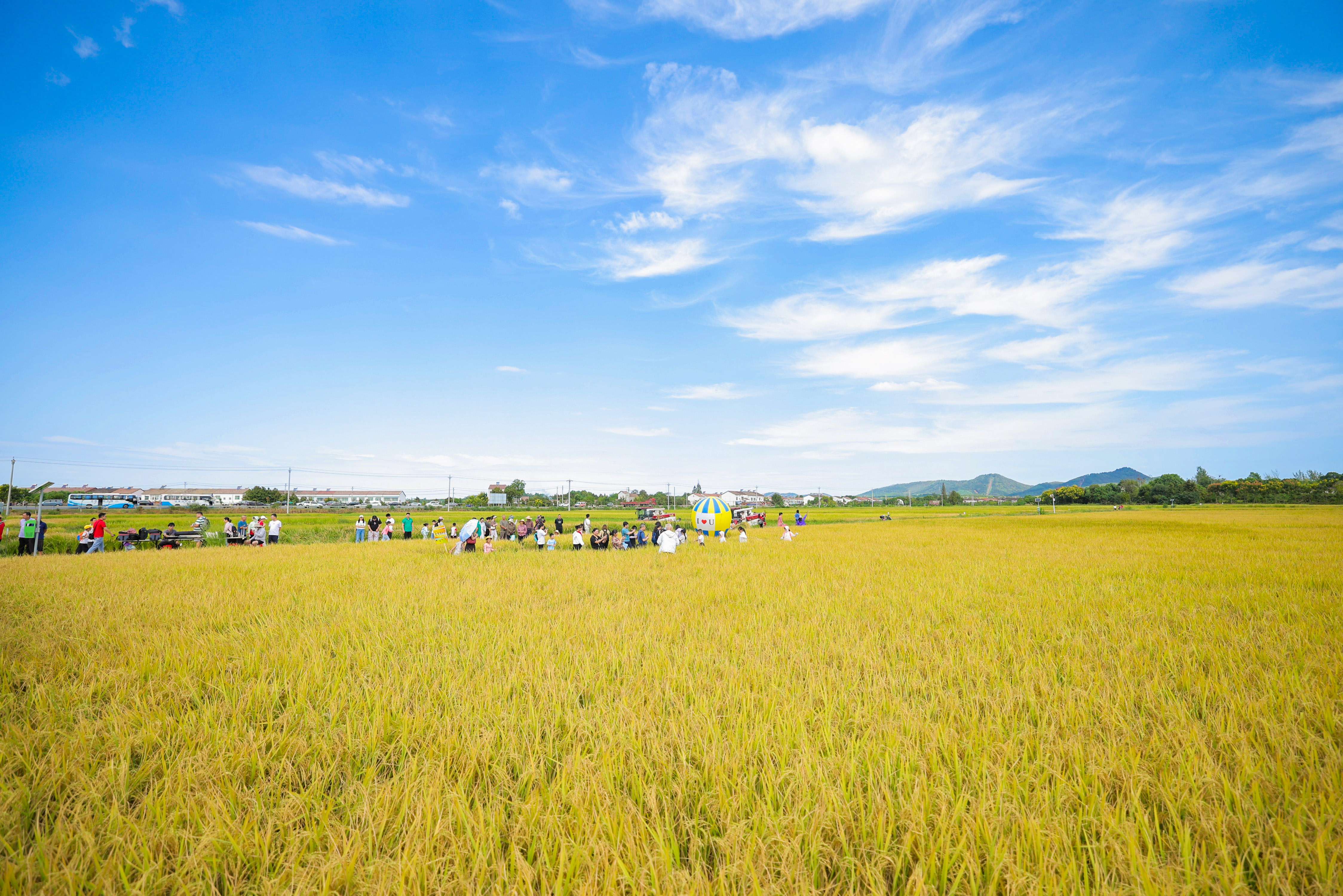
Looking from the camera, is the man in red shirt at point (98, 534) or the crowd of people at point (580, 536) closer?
the crowd of people at point (580, 536)

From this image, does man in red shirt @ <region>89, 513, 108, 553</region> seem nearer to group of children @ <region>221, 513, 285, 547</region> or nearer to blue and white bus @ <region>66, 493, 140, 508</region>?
group of children @ <region>221, 513, 285, 547</region>

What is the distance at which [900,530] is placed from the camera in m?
36.0

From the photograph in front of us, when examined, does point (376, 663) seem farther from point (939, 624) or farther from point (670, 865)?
point (939, 624)

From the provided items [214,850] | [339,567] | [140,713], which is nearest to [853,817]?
[214,850]

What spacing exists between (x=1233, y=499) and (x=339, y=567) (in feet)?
453

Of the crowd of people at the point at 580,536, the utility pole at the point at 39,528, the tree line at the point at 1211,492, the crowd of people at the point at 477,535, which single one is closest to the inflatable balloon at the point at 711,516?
the crowd of people at the point at 580,536

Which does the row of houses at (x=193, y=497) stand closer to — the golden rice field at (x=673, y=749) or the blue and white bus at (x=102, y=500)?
the blue and white bus at (x=102, y=500)

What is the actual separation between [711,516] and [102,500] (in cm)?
12156

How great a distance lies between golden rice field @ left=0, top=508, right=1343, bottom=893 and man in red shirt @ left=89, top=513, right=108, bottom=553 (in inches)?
577

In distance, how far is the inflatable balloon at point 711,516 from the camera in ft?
84.6

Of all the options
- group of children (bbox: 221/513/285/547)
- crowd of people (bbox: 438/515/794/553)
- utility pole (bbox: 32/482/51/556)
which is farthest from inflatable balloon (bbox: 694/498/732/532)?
utility pole (bbox: 32/482/51/556)

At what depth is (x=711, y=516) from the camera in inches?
1018

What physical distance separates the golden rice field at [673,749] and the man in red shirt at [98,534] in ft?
48.1

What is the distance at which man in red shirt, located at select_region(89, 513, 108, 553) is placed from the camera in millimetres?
19219
